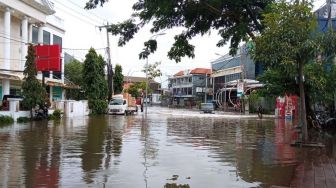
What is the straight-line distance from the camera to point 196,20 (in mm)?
18578

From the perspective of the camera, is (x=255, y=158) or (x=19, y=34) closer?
(x=255, y=158)

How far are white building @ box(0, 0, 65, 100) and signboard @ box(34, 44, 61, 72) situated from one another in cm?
186

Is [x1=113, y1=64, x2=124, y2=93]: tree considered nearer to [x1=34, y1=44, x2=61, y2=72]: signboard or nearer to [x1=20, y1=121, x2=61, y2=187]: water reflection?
[x1=34, y1=44, x2=61, y2=72]: signboard

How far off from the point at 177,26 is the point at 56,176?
393 inches

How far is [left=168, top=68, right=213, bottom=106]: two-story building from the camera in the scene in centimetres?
10519

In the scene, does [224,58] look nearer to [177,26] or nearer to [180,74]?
[180,74]

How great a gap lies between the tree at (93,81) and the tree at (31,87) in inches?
647

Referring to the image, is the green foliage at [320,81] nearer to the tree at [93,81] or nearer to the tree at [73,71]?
the tree at [93,81]

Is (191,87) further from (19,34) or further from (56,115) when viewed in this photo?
(56,115)

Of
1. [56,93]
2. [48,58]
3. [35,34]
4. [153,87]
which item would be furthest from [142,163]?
[153,87]

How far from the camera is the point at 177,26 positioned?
18.8 m

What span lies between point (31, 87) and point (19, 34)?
36.7ft

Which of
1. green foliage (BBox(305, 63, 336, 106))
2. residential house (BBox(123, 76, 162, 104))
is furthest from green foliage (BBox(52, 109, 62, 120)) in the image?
residential house (BBox(123, 76, 162, 104))

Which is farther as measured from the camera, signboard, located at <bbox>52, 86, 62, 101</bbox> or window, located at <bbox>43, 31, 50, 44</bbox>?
signboard, located at <bbox>52, 86, 62, 101</bbox>
